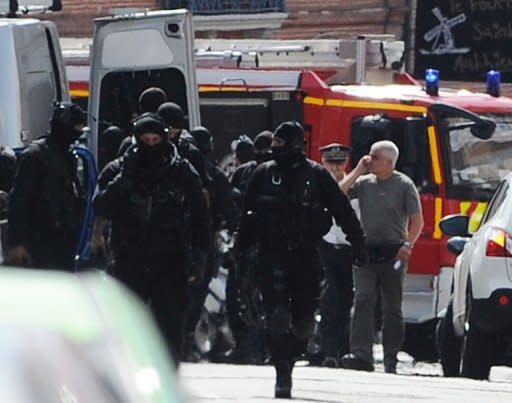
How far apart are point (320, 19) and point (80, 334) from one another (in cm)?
2522

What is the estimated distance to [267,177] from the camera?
10273 millimetres

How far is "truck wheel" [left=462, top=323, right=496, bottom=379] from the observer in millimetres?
12648

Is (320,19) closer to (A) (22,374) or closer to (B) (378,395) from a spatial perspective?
(B) (378,395)

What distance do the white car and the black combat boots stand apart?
94.3 inches

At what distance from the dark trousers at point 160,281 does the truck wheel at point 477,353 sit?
3.40 metres

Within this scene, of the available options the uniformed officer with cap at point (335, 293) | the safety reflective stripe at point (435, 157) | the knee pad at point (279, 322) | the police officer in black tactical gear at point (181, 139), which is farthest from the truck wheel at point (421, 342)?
the knee pad at point (279, 322)

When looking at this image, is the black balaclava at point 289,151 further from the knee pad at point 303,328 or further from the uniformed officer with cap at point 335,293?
the uniformed officer with cap at point 335,293

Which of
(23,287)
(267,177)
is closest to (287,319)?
(267,177)

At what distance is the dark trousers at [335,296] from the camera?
14320 mm

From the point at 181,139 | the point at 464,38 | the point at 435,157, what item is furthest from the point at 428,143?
the point at 464,38

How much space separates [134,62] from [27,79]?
1249mm

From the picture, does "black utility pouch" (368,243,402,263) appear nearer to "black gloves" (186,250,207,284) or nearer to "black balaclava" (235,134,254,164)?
"black balaclava" (235,134,254,164)

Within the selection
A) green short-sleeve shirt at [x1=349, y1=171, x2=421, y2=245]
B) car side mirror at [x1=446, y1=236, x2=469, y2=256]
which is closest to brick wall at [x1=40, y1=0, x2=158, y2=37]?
car side mirror at [x1=446, y1=236, x2=469, y2=256]

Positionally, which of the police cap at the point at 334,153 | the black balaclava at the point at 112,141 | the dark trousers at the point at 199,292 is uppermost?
the black balaclava at the point at 112,141
